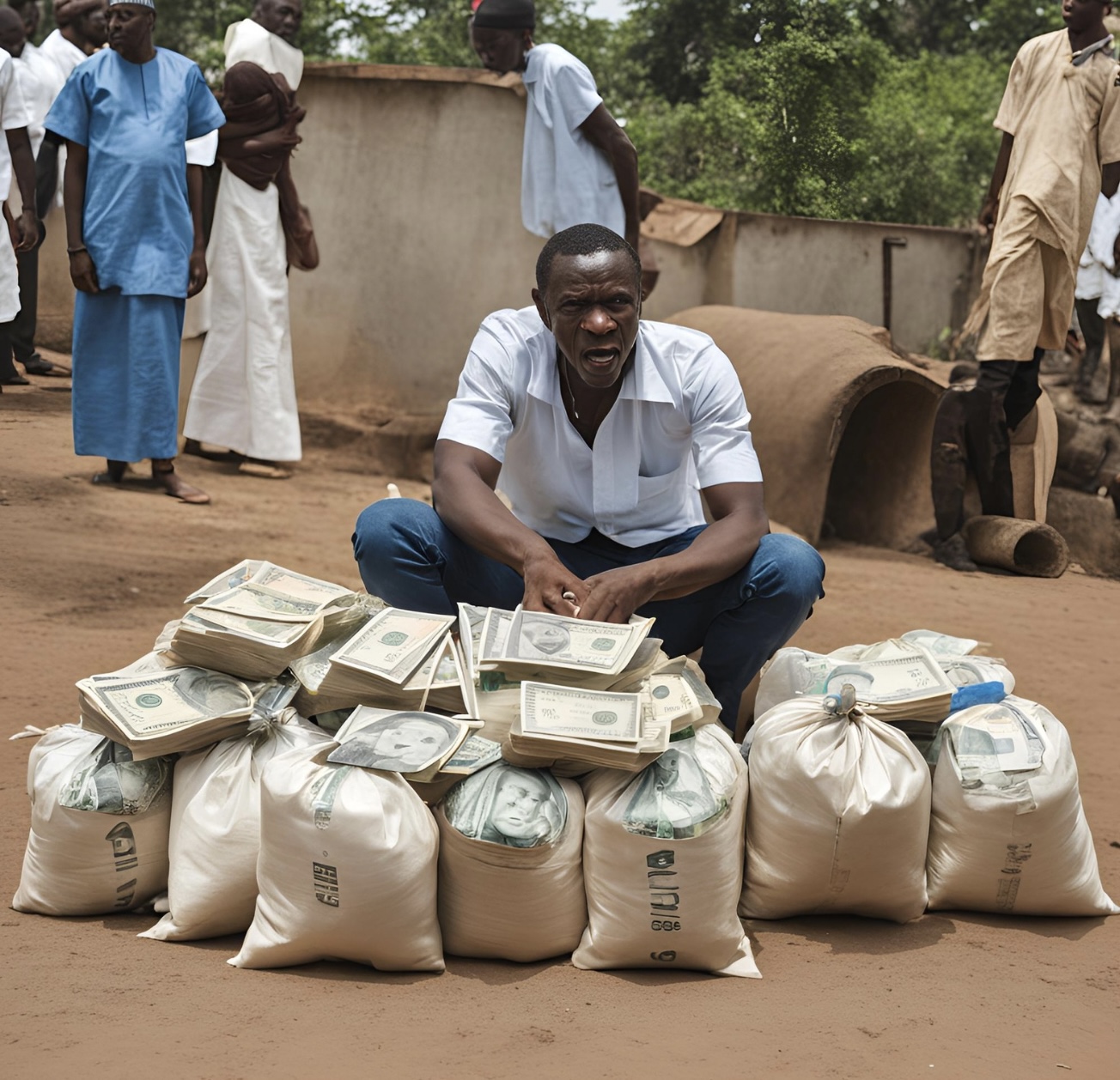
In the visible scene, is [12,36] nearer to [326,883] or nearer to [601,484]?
[601,484]

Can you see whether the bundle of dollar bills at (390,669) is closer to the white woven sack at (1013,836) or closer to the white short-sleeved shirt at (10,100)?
the white woven sack at (1013,836)

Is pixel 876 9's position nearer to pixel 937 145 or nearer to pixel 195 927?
pixel 937 145

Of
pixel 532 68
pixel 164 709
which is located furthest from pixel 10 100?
pixel 164 709

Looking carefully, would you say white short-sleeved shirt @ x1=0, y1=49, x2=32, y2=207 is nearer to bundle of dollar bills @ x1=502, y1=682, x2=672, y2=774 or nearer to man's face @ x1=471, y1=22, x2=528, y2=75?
man's face @ x1=471, y1=22, x2=528, y2=75

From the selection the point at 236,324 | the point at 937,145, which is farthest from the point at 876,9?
the point at 236,324

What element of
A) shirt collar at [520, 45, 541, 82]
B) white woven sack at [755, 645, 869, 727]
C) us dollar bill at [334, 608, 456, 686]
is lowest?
white woven sack at [755, 645, 869, 727]

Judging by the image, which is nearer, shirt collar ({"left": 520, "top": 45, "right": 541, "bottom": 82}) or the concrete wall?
shirt collar ({"left": 520, "top": 45, "right": 541, "bottom": 82})

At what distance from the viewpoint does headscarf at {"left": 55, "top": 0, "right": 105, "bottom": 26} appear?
7.87m

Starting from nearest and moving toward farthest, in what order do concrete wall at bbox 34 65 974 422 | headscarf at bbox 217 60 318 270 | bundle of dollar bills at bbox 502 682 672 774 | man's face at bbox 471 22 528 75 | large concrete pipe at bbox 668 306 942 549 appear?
bundle of dollar bills at bbox 502 682 672 774, man's face at bbox 471 22 528 75, large concrete pipe at bbox 668 306 942 549, headscarf at bbox 217 60 318 270, concrete wall at bbox 34 65 974 422

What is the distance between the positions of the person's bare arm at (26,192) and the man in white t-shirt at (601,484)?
3.50m

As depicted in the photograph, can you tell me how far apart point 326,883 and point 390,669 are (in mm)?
431

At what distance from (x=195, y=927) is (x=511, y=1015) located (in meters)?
0.63

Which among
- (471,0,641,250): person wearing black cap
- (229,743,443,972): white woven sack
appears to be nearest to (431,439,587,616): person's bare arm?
(229,743,443,972): white woven sack

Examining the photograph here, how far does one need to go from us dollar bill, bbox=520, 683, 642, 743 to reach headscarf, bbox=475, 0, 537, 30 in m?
3.67
